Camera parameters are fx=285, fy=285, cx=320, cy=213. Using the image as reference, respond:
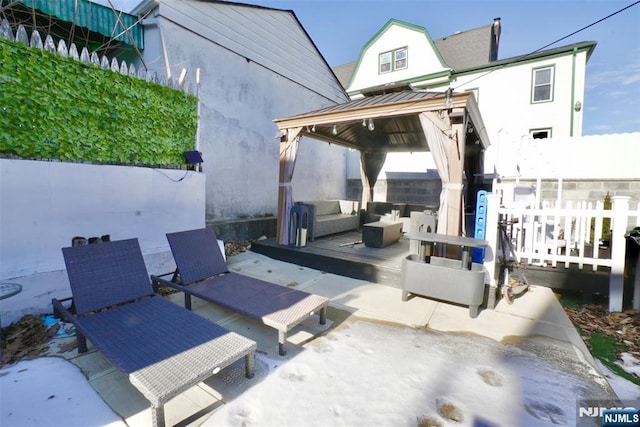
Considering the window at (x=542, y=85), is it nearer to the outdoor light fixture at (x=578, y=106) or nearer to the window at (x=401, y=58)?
the outdoor light fixture at (x=578, y=106)

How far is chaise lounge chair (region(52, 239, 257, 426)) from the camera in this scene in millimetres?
1898

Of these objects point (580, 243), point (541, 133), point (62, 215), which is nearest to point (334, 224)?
point (580, 243)

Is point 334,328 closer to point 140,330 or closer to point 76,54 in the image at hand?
point 140,330

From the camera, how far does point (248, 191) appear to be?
27.4 ft

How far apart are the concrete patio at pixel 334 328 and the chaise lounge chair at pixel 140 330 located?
0.26 m

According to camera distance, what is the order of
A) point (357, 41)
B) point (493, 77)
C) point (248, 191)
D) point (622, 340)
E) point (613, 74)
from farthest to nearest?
point (357, 41), point (493, 77), point (613, 74), point (248, 191), point (622, 340)

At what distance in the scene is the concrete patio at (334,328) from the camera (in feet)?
6.91

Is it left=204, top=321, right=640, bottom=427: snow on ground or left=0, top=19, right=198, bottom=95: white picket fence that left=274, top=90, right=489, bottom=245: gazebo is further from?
left=204, top=321, right=640, bottom=427: snow on ground

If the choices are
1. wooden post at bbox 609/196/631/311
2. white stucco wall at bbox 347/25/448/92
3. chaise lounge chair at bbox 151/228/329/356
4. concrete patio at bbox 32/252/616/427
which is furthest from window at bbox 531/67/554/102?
chaise lounge chair at bbox 151/228/329/356

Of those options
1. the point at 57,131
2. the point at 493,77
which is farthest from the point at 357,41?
the point at 57,131

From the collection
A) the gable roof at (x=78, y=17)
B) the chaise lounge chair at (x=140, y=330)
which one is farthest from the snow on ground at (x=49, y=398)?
the gable roof at (x=78, y=17)

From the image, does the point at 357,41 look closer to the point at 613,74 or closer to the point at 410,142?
the point at 410,142

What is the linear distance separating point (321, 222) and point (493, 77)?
9900 millimetres

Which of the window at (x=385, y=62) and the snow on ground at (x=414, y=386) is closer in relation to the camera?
the snow on ground at (x=414, y=386)
